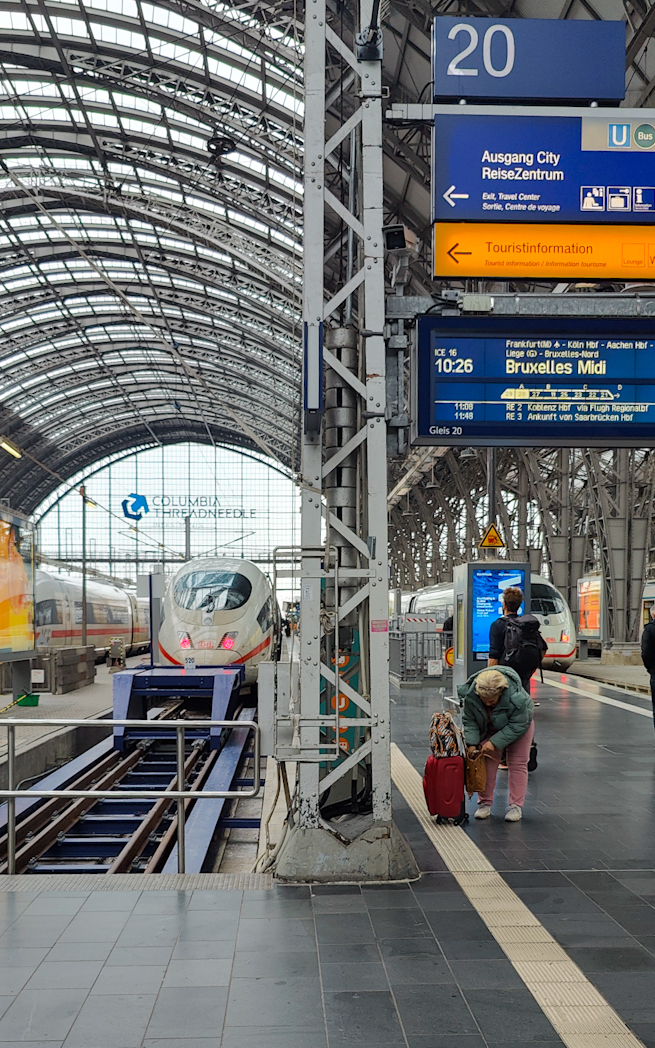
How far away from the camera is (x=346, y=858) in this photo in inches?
249

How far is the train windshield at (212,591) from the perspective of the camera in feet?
55.9

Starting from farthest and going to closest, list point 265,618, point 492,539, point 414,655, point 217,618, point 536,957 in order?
point 414,655, point 265,618, point 492,539, point 217,618, point 536,957

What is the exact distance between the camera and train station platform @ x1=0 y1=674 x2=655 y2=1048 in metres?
4.12

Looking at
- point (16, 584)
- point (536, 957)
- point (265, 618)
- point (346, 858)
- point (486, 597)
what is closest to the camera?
point (536, 957)

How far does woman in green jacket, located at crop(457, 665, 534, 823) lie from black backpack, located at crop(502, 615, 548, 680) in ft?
4.41

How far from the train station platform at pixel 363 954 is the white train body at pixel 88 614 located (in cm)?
2131

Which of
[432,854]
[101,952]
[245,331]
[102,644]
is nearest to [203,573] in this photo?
[432,854]

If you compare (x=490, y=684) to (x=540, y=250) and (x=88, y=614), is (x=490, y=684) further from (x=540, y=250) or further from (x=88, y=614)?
(x=88, y=614)

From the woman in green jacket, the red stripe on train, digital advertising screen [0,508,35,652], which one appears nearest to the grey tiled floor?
the woman in green jacket

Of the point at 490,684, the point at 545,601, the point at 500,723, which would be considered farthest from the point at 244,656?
the point at 545,601

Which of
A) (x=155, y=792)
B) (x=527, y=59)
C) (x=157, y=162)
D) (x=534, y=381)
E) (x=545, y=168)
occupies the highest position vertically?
(x=157, y=162)

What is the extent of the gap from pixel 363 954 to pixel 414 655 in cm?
1598

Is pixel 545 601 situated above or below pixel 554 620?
above

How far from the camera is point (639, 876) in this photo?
6.38m
